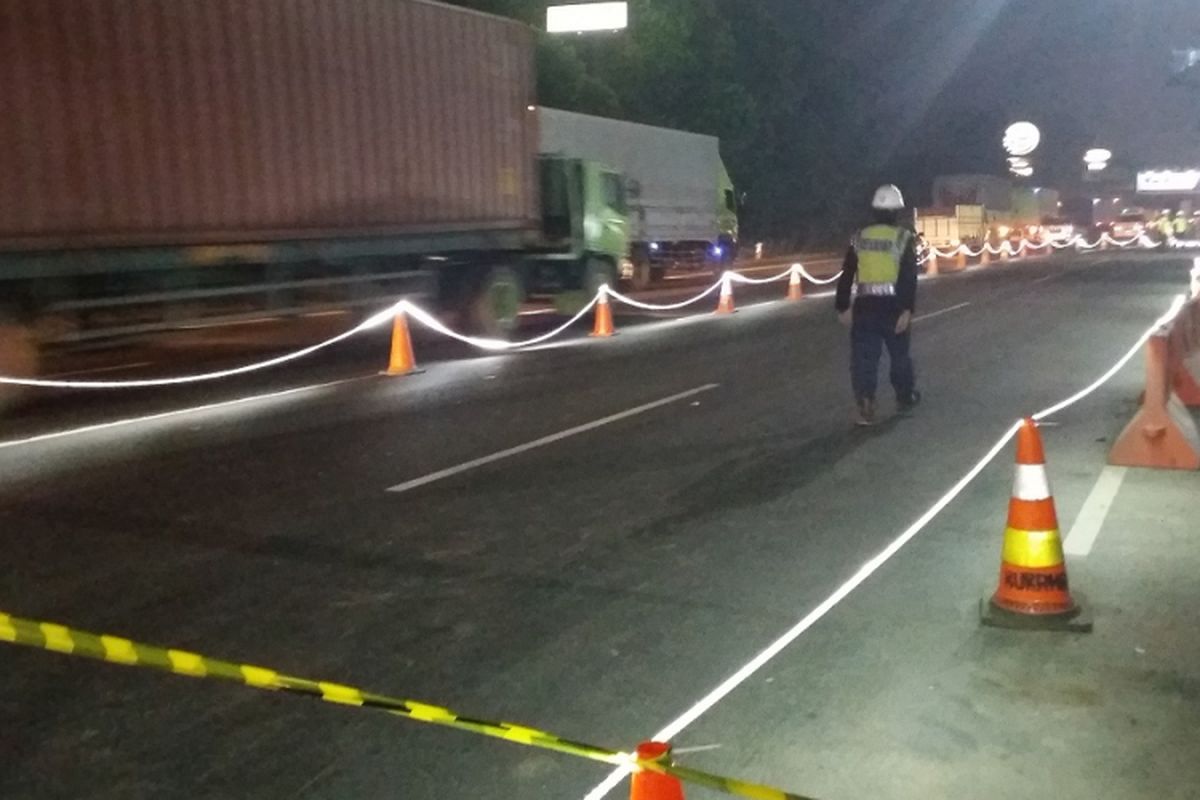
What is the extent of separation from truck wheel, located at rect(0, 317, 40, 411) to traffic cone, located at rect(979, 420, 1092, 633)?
1037 cm

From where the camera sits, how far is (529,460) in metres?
10.5

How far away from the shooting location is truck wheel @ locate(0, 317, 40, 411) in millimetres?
13883

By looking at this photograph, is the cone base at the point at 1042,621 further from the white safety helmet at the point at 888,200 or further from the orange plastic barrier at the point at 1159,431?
the white safety helmet at the point at 888,200

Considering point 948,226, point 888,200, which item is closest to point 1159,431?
point 888,200

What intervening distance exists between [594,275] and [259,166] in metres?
8.06

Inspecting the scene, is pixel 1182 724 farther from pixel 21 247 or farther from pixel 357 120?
pixel 357 120

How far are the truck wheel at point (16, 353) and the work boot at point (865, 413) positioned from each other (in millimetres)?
7913

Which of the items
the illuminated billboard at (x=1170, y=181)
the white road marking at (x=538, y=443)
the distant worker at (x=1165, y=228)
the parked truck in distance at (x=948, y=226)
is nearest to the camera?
the white road marking at (x=538, y=443)

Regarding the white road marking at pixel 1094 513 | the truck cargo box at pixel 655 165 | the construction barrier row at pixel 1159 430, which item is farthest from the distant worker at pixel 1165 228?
the white road marking at pixel 1094 513

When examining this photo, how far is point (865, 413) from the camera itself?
12016mm

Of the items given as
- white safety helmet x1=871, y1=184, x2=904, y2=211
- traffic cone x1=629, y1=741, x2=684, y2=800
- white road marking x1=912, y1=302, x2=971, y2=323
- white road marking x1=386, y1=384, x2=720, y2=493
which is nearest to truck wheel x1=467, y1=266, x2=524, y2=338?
white road marking x1=912, y1=302, x2=971, y2=323

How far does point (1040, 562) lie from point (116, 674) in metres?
3.95

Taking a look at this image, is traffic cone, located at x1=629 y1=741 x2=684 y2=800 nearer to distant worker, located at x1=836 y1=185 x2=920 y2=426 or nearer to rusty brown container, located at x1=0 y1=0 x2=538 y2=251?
distant worker, located at x1=836 y1=185 x2=920 y2=426

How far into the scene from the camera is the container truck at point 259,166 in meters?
14.0
